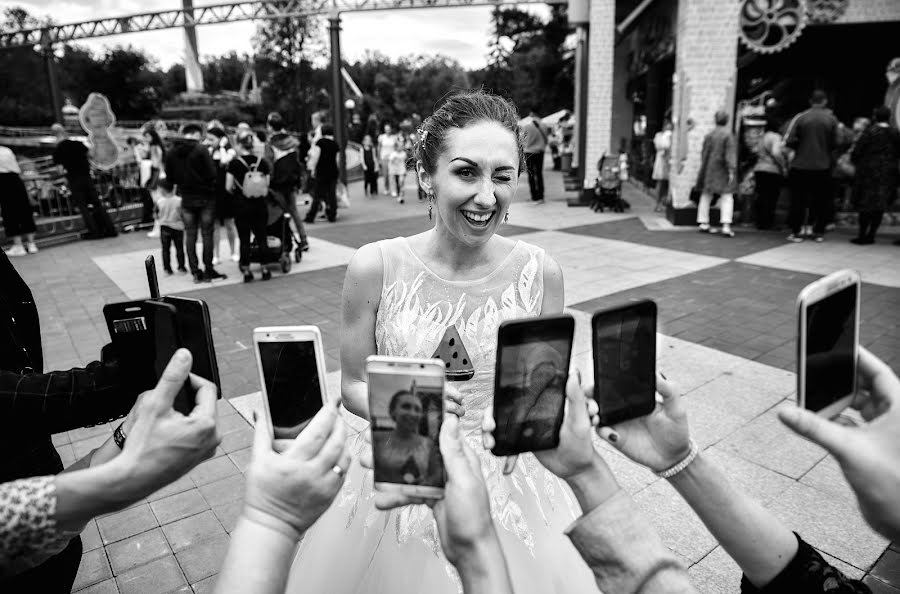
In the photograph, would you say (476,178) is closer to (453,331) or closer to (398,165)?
(453,331)

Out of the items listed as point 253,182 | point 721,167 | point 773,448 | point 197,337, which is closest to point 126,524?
point 197,337

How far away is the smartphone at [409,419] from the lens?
1113 millimetres

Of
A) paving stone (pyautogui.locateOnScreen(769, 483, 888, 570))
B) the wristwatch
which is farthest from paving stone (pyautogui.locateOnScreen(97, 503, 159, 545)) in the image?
paving stone (pyautogui.locateOnScreen(769, 483, 888, 570))

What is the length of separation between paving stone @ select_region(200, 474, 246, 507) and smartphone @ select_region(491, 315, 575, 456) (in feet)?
8.15

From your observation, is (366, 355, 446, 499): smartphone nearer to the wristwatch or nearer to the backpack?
the wristwatch

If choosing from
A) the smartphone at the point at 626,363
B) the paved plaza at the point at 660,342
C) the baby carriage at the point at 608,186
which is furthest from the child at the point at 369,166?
the smartphone at the point at 626,363

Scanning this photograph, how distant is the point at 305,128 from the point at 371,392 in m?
47.0

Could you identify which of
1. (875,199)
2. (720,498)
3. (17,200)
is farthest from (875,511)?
(17,200)

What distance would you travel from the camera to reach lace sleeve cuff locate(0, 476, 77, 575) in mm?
1113

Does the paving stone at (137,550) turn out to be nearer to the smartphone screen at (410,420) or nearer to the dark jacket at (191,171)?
the smartphone screen at (410,420)

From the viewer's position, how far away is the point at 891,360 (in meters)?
4.62

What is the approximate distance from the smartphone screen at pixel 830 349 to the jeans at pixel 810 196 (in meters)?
9.33

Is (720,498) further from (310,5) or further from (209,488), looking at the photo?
(310,5)

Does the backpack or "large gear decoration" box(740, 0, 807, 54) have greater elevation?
"large gear decoration" box(740, 0, 807, 54)
